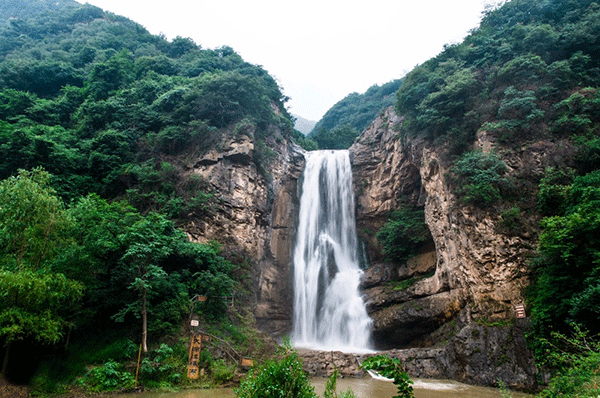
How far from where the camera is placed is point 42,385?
8.77 metres

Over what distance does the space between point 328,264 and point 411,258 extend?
17.2 ft

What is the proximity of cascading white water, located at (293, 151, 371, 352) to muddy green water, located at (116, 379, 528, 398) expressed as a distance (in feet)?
16.7

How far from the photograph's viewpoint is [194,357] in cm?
1005

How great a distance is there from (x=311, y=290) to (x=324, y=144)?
53.5ft

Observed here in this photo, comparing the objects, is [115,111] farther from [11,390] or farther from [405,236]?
[405,236]

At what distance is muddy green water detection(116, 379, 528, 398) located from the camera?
347 inches

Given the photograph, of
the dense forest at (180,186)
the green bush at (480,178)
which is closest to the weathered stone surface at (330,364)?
the dense forest at (180,186)

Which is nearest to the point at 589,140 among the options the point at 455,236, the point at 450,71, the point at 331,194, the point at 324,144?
the point at 455,236

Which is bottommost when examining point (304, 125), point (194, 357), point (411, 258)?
point (194, 357)

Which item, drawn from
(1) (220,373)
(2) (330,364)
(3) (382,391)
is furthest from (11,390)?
(3) (382,391)

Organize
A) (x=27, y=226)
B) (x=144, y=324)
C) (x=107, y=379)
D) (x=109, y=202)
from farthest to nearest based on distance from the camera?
(x=109, y=202), (x=144, y=324), (x=27, y=226), (x=107, y=379)

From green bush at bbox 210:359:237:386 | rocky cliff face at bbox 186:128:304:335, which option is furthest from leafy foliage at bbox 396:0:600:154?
green bush at bbox 210:359:237:386

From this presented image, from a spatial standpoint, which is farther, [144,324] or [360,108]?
[360,108]

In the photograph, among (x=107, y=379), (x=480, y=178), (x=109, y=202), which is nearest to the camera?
(x=107, y=379)
